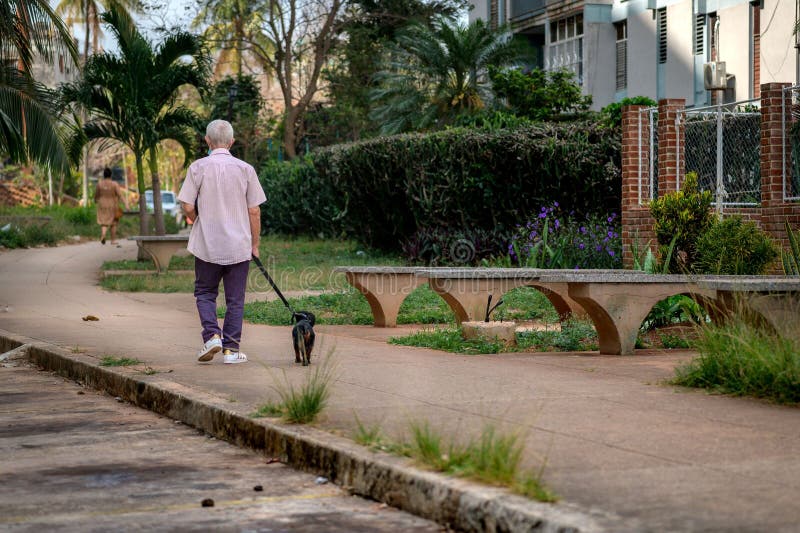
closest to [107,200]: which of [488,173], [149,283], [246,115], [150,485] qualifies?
[149,283]

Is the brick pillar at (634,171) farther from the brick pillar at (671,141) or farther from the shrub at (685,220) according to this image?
the shrub at (685,220)

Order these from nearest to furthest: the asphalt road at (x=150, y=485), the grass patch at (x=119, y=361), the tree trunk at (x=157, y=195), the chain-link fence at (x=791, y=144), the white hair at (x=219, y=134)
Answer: the asphalt road at (x=150, y=485), the grass patch at (x=119, y=361), the white hair at (x=219, y=134), the chain-link fence at (x=791, y=144), the tree trunk at (x=157, y=195)

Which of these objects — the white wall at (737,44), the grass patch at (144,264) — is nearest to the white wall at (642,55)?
the white wall at (737,44)

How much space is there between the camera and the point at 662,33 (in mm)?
32594

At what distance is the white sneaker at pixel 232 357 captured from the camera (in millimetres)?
→ 9531

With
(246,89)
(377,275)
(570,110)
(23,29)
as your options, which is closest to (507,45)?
(570,110)

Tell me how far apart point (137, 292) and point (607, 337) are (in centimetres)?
1107

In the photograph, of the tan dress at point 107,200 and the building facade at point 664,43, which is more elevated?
the building facade at point 664,43

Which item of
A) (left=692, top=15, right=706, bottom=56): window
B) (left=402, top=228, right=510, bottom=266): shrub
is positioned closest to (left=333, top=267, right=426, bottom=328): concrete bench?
(left=402, top=228, right=510, bottom=266): shrub

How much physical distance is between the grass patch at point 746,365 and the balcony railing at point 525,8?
3168 cm

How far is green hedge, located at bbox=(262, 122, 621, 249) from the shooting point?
20625 mm

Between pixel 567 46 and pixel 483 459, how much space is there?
110 ft

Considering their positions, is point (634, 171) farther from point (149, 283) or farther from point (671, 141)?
point (149, 283)

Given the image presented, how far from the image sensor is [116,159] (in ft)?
261
